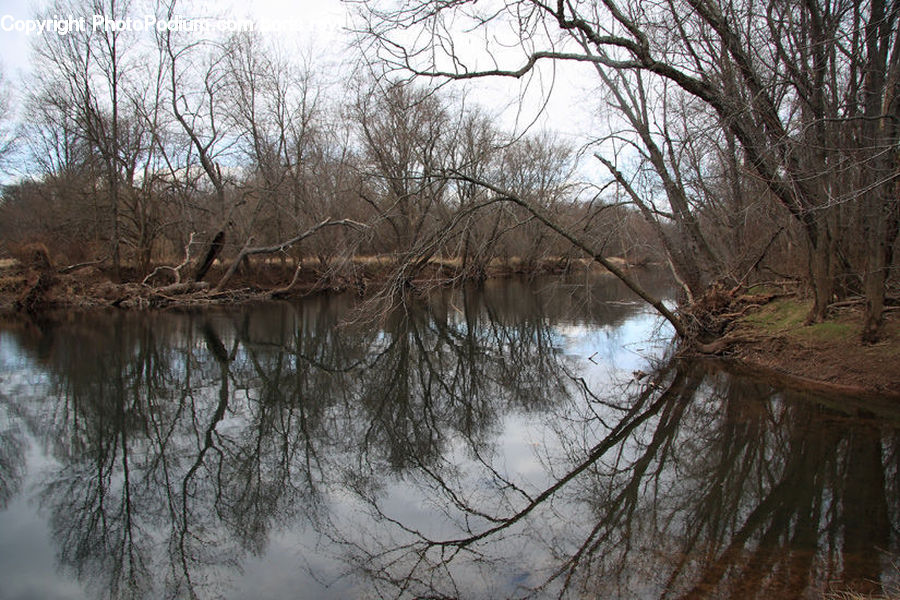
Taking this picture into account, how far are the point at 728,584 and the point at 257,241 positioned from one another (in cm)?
2604

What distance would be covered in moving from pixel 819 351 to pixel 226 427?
9.60 m

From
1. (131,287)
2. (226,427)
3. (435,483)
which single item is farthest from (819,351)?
(131,287)

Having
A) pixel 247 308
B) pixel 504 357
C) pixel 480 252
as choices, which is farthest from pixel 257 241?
pixel 480 252

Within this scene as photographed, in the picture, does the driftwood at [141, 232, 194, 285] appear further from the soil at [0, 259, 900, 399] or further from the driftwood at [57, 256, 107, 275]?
the driftwood at [57, 256, 107, 275]

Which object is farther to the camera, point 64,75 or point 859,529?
point 64,75

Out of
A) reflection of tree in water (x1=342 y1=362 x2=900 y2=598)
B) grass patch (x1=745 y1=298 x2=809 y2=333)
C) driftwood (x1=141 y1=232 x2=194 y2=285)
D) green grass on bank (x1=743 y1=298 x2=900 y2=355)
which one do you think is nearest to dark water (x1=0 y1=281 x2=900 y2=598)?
reflection of tree in water (x1=342 y1=362 x2=900 y2=598)

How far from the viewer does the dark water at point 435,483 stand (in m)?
4.35

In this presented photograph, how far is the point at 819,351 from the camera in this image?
9.88 m

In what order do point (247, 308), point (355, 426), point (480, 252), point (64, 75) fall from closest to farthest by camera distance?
point (355, 426) < point (480, 252) < point (247, 308) < point (64, 75)

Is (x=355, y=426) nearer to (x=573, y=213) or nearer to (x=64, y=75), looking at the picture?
(x=573, y=213)

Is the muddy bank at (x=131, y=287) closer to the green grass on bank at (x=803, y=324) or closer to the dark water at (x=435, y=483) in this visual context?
the green grass on bank at (x=803, y=324)

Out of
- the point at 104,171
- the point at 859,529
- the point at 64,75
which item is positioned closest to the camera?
the point at 859,529

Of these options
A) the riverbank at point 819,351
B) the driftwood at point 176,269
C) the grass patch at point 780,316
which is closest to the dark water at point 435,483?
the riverbank at point 819,351

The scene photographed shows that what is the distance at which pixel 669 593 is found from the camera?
396cm
